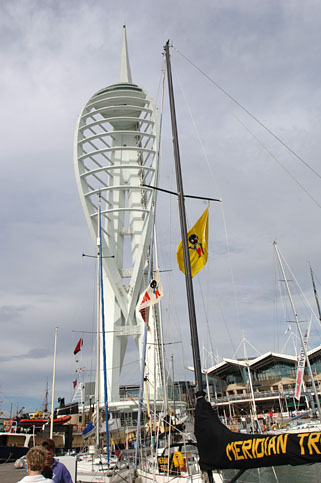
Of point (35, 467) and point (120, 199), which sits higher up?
point (120, 199)

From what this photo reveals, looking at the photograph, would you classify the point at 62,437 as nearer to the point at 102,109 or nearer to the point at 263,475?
the point at 263,475

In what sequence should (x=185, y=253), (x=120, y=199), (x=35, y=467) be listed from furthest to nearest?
1. (x=120, y=199)
2. (x=185, y=253)
3. (x=35, y=467)

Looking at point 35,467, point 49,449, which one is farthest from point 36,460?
point 49,449

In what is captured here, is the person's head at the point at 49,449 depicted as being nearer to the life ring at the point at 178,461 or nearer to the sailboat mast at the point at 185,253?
the sailboat mast at the point at 185,253

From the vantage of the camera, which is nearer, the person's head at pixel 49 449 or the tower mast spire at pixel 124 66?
the person's head at pixel 49 449

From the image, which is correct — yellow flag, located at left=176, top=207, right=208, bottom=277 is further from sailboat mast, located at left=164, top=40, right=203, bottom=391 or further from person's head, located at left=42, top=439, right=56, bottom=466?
person's head, located at left=42, top=439, right=56, bottom=466

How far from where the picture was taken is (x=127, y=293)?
105 feet

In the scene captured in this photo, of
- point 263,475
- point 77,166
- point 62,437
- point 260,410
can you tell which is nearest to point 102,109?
point 77,166

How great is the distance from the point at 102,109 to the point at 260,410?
53.1m

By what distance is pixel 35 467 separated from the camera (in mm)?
3002

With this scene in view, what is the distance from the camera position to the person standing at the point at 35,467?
2.93 m

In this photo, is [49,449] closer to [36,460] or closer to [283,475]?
[36,460]

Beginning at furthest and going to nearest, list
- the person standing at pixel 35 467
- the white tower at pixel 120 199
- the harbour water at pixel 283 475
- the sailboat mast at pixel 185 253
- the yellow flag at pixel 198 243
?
1. the white tower at pixel 120 199
2. the harbour water at pixel 283 475
3. the yellow flag at pixel 198 243
4. the sailboat mast at pixel 185 253
5. the person standing at pixel 35 467

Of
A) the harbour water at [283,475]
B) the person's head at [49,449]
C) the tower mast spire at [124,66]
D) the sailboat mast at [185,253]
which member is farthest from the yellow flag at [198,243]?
the tower mast spire at [124,66]
